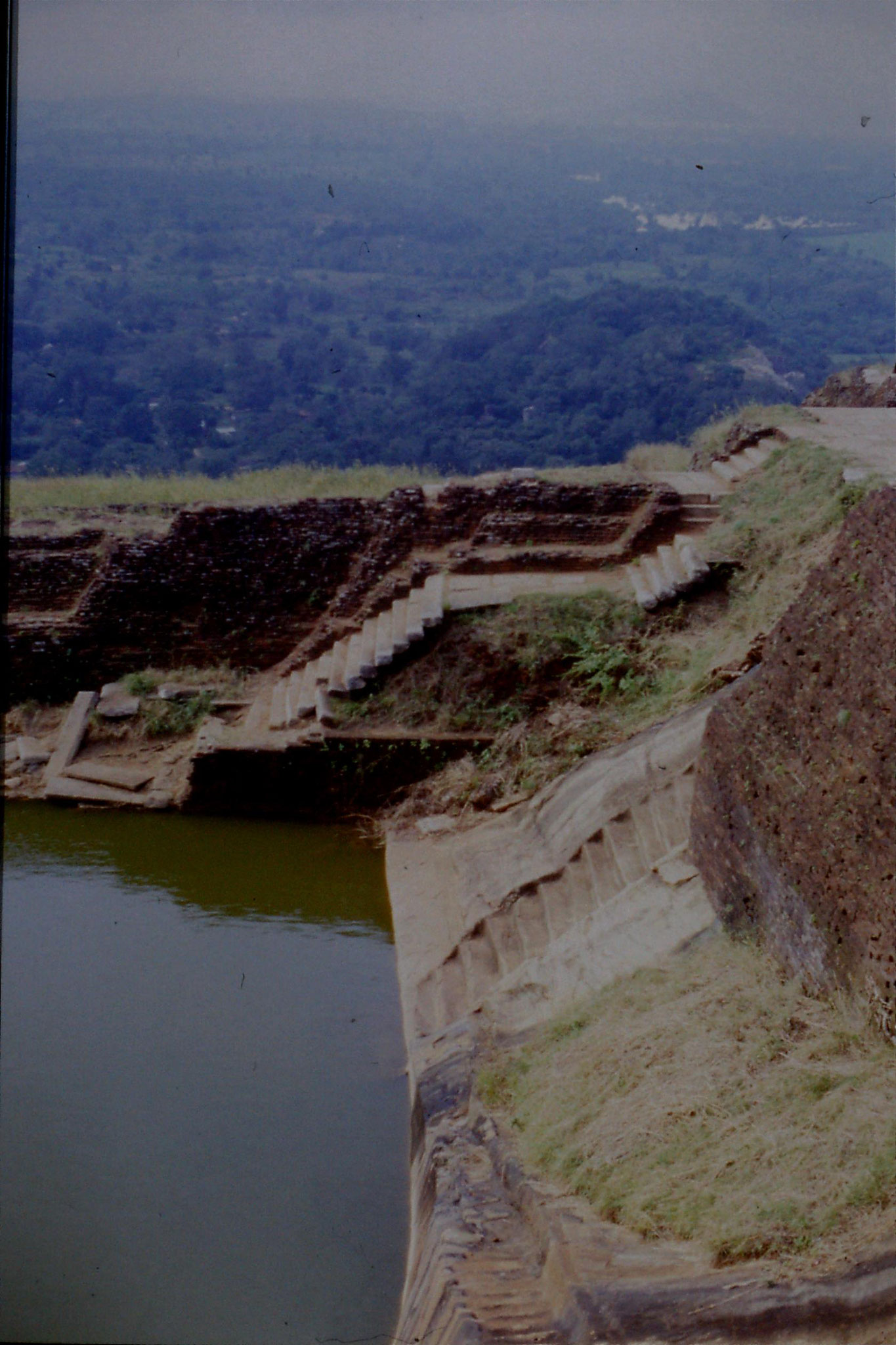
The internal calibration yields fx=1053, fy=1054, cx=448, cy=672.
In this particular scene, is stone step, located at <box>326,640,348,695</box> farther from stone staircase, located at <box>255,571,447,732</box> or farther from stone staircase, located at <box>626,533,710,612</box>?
stone staircase, located at <box>626,533,710,612</box>

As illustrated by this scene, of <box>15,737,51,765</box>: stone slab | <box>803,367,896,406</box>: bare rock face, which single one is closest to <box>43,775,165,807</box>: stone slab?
<box>15,737,51,765</box>: stone slab

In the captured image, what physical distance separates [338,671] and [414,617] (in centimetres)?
85

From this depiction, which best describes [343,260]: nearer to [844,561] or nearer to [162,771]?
[162,771]

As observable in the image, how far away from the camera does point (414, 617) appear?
29.8 feet

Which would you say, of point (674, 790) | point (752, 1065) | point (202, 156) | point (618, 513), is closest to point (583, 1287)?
point (752, 1065)

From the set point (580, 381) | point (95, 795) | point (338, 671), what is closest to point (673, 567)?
point (338, 671)

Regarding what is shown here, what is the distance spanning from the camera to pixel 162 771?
917 cm

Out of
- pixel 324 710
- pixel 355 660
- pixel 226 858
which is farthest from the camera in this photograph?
pixel 355 660

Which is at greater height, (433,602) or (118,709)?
(433,602)

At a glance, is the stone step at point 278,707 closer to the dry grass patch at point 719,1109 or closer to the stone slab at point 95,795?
the stone slab at point 95,795

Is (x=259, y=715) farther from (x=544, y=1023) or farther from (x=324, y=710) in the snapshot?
(x=544, y=1023)

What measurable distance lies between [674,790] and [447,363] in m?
24.5

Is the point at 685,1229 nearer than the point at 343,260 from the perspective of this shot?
Yes

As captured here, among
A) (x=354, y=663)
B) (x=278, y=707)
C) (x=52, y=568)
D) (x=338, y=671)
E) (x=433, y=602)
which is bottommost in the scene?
(x=278, y=707)
